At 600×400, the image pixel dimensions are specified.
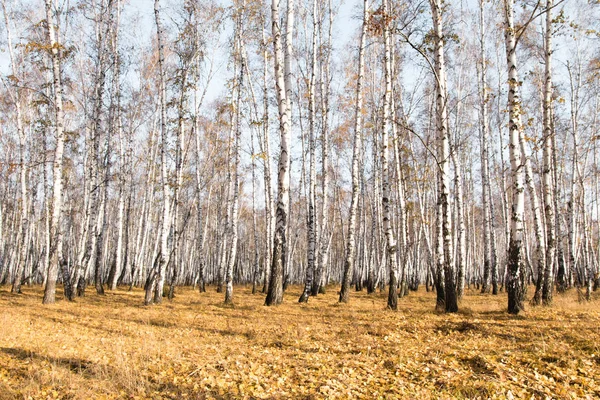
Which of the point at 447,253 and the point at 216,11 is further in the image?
the point at 216,11

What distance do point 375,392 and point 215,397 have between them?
6.24 ft

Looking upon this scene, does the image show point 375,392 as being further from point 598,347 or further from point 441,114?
point 441,114

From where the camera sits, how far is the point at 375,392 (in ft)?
14.7

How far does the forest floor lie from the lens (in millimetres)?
4555

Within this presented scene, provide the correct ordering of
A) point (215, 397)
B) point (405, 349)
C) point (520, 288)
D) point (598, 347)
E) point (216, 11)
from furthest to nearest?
point (216, 11)
point (520, 288)
point (405, 349)
point (598, 347)
point (215, 397)

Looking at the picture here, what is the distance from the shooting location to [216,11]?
15.5m

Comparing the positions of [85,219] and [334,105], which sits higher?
[334,105]

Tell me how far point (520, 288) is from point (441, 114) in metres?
4.62

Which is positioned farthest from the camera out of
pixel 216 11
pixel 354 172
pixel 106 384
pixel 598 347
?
pixel 216 11

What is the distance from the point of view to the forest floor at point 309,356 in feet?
14.9

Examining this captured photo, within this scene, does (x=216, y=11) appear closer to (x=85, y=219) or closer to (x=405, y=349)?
(x=85, y=219)

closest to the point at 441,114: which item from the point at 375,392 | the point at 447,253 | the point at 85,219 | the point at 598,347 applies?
the point at 447,253

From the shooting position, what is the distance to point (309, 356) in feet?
19.6

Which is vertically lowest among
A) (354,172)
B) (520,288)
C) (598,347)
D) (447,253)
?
(598,347)
